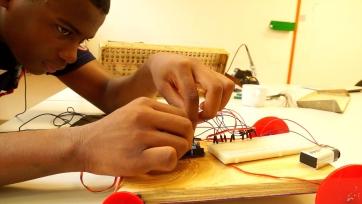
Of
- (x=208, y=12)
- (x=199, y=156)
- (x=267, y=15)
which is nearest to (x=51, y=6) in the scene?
(x=199, y=156)

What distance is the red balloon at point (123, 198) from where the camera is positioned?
0.32 m

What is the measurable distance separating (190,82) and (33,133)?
276 mm

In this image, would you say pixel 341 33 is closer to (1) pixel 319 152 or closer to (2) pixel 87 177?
(1) pixel 319 152

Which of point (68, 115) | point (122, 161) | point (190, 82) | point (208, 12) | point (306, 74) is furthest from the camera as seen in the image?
point (306, 74)

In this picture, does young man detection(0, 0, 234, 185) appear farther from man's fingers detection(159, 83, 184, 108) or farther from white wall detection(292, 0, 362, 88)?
white wall detection(292, 0, 362, 88)

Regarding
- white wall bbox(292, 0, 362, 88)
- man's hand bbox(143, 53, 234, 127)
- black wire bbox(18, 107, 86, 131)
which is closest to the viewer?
man's hand bbox(143, 53, 234, 127)

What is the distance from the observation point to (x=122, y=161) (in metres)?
0.37

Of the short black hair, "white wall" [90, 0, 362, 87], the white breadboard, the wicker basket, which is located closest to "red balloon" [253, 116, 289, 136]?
the white breadboard

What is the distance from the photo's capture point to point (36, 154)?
1.27 ft

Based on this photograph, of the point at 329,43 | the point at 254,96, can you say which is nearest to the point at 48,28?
the point at 254,96

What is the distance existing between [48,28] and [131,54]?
0.50 meters

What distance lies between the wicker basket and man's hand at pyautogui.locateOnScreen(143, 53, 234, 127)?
0.50 metres

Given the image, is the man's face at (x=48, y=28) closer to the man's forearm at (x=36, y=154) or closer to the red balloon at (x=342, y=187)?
Result: the man's forearm at (x=36, y=154)

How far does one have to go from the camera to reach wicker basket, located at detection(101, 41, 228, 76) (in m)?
1.10
